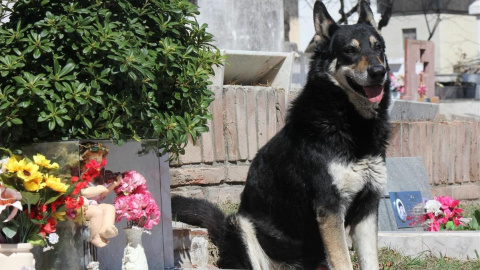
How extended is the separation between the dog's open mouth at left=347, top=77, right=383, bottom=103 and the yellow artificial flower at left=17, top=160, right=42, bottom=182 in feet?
7.24

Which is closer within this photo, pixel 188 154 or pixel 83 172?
pixel 83 172

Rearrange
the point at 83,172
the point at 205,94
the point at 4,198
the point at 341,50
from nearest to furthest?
the point at 4,198
the point at 83,172
the point at 205,94
the point at 341,50

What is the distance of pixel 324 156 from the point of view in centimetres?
546

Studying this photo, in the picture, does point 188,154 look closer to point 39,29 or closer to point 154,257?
point 154,257

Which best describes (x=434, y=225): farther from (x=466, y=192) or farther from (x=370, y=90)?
(x=466, y=192)

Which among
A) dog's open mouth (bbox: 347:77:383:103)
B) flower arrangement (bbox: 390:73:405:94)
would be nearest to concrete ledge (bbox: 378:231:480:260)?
dog's open mouth (bbox: 347:77:383:103)

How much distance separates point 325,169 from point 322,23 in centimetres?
106

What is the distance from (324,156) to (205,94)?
2.91 feet

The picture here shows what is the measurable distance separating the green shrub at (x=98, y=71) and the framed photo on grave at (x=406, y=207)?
310 cm

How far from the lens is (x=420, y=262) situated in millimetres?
6512

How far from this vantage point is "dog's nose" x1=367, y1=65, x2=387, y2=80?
5.39 m

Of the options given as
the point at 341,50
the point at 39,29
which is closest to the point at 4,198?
the point at 39,29

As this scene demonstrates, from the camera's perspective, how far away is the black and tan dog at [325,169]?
5414mm

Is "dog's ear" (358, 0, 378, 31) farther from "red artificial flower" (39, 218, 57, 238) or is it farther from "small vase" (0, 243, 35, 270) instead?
"small vase" (0, 243, 35, 270)
